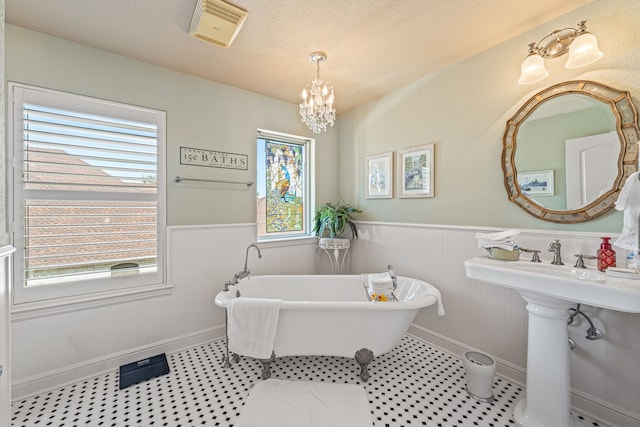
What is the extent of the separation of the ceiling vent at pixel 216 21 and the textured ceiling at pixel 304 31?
0.20 ft

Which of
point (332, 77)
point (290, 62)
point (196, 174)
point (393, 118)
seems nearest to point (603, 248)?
point (393, 118)

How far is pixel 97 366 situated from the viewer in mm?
2059

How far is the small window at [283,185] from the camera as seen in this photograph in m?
3.09

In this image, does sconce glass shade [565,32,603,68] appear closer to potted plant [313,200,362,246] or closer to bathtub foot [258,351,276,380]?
potted plant [313,200,362,246]

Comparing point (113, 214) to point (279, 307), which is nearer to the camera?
point (279, 307)

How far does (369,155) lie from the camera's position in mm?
3076

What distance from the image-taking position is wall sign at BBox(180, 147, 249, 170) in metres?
2.45

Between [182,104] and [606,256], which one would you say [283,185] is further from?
[606,256]

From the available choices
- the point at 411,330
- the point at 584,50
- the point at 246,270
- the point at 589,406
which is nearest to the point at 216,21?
the point at 246,270

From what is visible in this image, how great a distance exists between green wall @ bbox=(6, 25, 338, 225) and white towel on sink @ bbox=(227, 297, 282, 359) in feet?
3.37

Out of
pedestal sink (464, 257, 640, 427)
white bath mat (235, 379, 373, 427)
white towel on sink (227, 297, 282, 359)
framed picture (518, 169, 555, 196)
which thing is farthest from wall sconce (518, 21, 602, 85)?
white bath mat (235, 379, 373, 427)

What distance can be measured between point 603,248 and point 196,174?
9.70 feet

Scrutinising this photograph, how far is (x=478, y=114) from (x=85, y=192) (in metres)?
3.09

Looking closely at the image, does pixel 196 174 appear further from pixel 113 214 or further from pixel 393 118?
pixel 393 118
